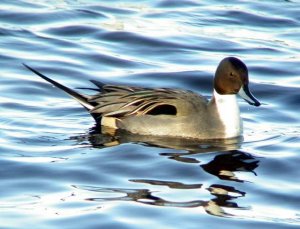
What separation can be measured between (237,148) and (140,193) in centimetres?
210

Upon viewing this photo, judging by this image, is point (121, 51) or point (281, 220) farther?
point (121, 51)

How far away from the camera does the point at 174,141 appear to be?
11.8m

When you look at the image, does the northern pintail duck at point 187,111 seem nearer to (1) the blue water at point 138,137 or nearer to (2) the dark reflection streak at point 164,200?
(1) the blue water at point 138,137

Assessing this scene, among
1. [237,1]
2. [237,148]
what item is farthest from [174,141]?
[237,1]

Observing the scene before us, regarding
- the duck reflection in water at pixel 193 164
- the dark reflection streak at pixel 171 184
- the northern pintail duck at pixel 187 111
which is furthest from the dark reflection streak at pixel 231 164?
the northern pintail duck at pixel 187 111

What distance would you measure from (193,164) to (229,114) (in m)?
1.32

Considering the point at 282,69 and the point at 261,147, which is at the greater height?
the point at 282,69

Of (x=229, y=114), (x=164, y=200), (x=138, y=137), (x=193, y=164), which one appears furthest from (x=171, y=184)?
(x=229, y=114)

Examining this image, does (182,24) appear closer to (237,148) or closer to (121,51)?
(121,51)

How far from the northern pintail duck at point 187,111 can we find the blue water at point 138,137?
7.1 inches

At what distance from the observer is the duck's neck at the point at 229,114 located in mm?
11977

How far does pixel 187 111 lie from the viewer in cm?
1187

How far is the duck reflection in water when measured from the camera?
9.54 metres

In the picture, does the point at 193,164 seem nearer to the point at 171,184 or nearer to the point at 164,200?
the point at 171,184
